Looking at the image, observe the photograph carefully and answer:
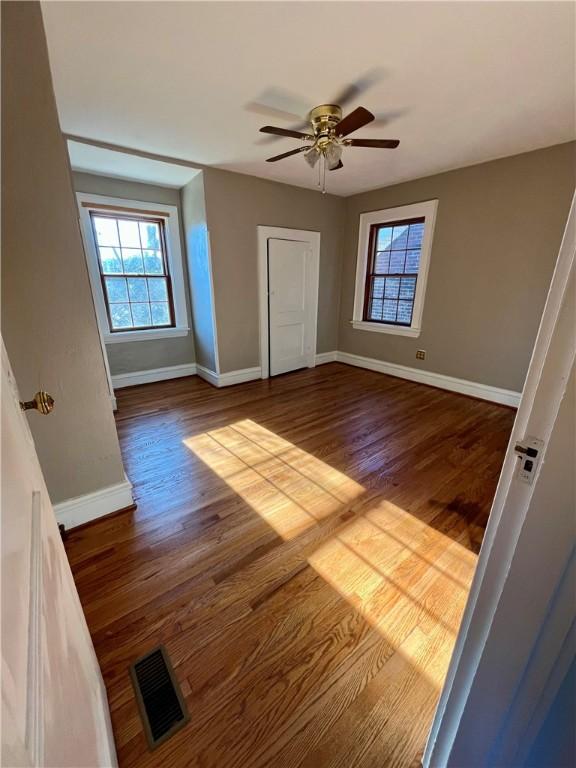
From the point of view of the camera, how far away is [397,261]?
4.10 m

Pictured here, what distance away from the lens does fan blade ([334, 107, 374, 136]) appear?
5.78 ft

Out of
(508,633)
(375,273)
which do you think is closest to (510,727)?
(508,633)

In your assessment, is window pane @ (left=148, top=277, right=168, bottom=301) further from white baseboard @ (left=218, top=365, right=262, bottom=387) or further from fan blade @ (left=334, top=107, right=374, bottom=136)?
fan blade @ (left=334, top=107, right=374, bottom=136)

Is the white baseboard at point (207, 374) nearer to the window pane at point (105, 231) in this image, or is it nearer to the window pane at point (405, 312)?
the window pane at point (105, 231)

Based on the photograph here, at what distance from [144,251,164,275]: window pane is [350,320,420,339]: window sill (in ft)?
9.22

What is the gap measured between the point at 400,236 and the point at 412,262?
0.41 m

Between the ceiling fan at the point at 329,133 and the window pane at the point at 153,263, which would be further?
the window pane at the point at 153,263

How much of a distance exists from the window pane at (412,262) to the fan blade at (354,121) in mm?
2178

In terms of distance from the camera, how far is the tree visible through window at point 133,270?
3496 mm

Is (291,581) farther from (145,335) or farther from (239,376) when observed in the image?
(145,335)

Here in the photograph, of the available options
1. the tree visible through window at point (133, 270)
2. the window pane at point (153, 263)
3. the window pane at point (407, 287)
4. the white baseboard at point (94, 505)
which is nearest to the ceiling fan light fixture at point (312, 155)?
the window pane at point (407, 287)

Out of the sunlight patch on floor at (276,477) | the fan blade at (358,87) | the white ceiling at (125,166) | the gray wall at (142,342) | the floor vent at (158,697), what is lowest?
the floor vent at (158,697)

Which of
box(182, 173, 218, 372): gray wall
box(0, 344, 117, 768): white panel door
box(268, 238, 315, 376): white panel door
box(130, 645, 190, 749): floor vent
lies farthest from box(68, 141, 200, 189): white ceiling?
box(130, 645, 190, 749): floor vent

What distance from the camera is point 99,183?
129 inches
